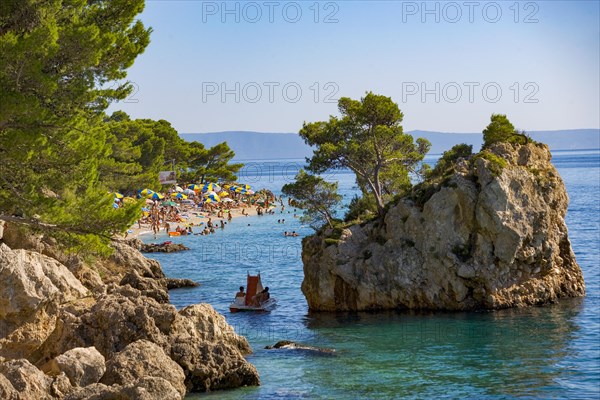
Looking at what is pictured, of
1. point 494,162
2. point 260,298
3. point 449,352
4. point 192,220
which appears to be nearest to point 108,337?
point 449,352

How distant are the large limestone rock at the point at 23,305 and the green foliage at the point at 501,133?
24788 millimetres

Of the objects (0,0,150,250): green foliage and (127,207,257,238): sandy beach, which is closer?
(0,0,150,250): green foliage

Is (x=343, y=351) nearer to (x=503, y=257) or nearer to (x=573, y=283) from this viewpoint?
(x=503, y=257)

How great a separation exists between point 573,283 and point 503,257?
5.62 metres

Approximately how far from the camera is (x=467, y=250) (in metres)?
37.1

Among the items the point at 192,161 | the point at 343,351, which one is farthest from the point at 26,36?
the point at 192,161

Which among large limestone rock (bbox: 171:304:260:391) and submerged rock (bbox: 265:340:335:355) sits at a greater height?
large limestone rock (bbox: 171:304:260:391)

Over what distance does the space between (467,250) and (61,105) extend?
2075 centimetres

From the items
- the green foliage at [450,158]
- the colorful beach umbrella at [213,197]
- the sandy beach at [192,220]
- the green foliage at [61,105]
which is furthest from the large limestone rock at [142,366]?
the colorful beach umbrella at [213,197]

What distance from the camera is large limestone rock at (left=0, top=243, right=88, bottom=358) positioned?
23.5m

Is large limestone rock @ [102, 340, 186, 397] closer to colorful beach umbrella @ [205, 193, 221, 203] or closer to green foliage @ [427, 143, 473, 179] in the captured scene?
green foliage @ [427, 143, 473, 179]

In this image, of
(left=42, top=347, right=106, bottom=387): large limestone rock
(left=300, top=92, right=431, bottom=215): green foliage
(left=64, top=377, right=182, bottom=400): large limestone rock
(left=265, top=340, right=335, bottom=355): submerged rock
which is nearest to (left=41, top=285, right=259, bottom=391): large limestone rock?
(left=42, top=347, right=106, bottom=387): large limestone rock

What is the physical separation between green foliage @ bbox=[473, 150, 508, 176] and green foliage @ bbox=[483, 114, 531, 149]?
2.52m

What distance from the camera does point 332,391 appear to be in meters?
25.1
